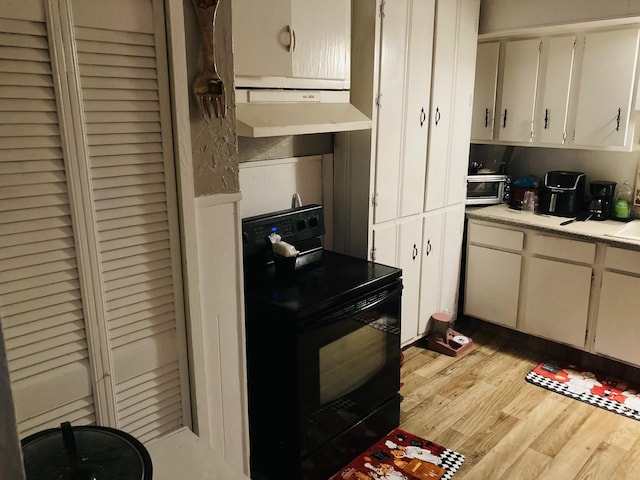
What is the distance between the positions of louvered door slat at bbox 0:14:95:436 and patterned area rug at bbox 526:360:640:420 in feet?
8.61

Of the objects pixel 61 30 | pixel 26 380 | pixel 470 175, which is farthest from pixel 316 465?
pixel 470 175

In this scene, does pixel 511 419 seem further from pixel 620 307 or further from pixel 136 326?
pixel 136 326

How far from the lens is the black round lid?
3.22 feet

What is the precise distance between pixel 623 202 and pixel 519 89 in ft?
3.21

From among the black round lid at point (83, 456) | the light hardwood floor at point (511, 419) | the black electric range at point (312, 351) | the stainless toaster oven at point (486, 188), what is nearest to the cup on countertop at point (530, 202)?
the stainless toaster oven at point (486, 188)

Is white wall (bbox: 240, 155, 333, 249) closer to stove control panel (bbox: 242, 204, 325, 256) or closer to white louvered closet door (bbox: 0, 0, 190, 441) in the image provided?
stove control panel (bbox: 242, 204, 325, 256)

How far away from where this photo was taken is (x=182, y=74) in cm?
144

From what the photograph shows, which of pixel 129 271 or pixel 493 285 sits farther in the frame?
pixel 493 285

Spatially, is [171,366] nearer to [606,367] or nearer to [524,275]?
[524,275]

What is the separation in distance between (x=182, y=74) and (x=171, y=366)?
0.88 metres

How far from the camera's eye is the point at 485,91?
3.55 m

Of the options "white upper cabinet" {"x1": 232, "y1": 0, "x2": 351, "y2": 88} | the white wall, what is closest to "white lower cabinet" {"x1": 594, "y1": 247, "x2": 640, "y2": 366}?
the white wall

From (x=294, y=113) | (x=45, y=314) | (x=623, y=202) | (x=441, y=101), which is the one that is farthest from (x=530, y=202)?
(x=45, y=314)

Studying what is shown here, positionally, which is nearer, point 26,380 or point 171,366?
point 26,380
